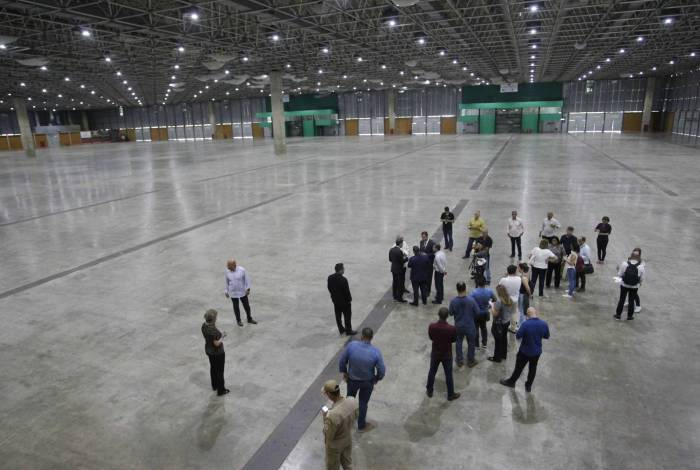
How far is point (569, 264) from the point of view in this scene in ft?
30.9

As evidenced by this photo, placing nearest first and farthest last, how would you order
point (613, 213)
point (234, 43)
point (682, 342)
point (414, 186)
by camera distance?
point (682, 342) < point (613, 213) < point (414, 186) < point (234, 43)

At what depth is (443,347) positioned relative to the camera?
604 centimetres

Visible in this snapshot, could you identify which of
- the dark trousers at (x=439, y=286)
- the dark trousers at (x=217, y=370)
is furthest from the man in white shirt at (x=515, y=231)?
the dark trousers at (x=217, y=370)

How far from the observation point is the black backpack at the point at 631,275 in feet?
26.1

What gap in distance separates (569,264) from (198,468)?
7.80 metres

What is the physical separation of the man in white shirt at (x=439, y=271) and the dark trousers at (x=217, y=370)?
4535 millimetres

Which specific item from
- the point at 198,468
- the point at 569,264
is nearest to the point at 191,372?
the point at 198,468

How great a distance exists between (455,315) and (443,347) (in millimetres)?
814

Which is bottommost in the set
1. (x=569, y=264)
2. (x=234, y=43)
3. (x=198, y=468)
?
(x=198, y=468)

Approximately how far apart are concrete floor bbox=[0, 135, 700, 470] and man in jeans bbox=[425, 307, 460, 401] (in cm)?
21

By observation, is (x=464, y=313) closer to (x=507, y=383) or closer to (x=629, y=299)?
(x=507, y=383)

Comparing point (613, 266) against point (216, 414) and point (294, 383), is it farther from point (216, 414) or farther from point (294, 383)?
point (216, 414)

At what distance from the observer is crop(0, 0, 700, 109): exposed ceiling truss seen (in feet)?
76.9

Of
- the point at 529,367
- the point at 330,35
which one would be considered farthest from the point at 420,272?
the point at 330,35
